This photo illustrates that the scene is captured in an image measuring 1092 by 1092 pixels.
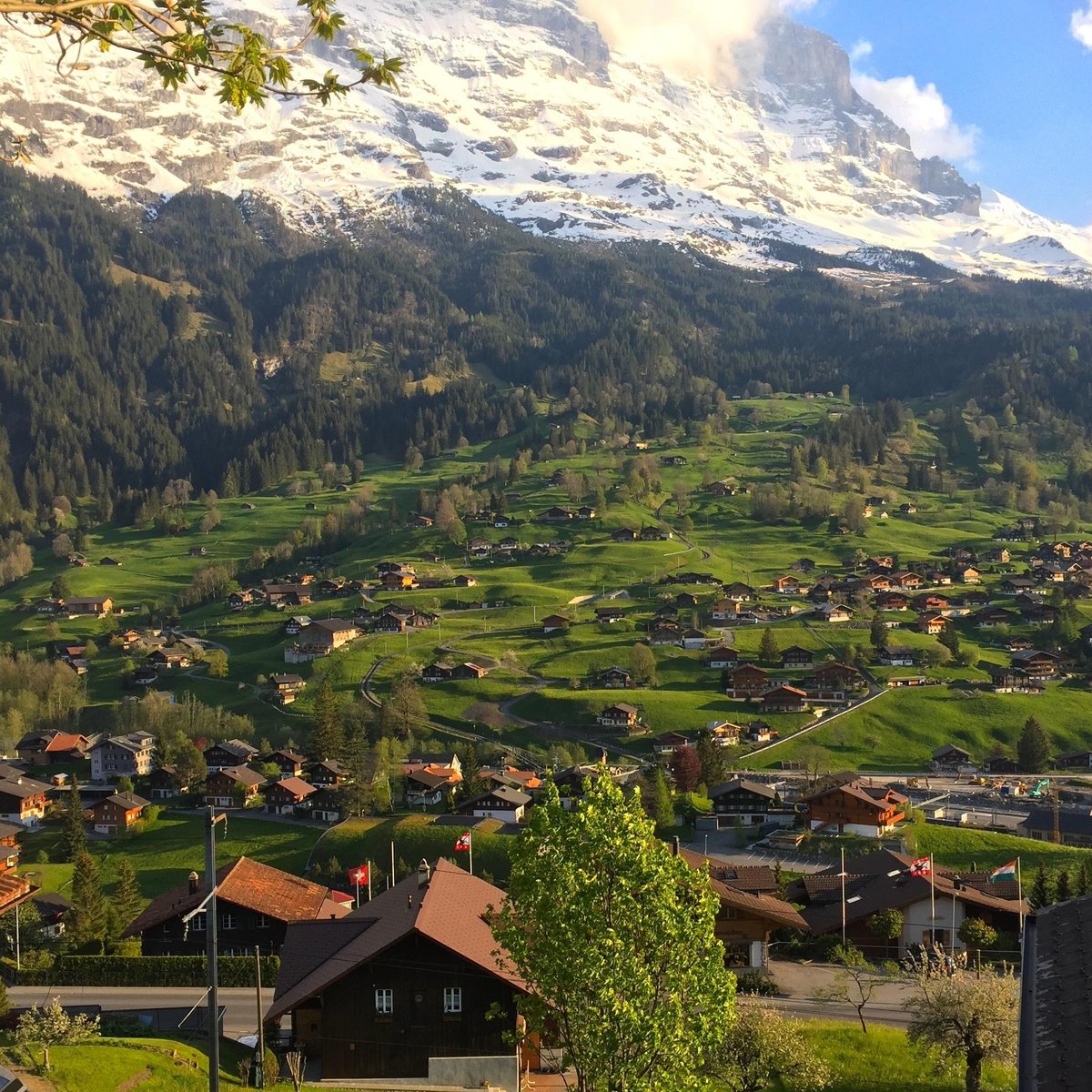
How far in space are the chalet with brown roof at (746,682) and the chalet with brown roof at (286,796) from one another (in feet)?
167

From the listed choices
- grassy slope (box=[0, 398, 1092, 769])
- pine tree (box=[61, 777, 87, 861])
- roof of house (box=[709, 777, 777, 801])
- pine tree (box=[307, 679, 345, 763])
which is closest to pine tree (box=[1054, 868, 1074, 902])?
roof of house (box=[709, 777, 777, 801])

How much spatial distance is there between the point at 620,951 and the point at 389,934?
55.4ft

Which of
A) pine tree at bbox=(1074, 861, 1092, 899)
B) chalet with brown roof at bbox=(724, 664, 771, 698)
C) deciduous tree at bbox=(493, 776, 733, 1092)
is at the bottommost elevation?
pine tree at bbox=(1074, 861, 1092, 899)

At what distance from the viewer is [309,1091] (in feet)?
108

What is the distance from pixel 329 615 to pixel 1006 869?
125m

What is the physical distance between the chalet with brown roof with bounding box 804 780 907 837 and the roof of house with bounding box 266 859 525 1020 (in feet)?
174

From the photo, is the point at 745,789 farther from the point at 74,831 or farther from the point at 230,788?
the point at 74,831

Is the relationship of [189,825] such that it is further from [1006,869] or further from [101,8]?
[101,8]

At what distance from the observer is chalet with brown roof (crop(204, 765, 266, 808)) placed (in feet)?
357

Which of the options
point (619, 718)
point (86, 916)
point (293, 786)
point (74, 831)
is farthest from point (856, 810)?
point (74, 831)

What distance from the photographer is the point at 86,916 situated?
61.4 m

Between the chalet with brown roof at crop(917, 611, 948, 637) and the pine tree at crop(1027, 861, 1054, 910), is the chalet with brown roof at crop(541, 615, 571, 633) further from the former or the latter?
the pine tree at crop(1027, 861, 1054, 910)

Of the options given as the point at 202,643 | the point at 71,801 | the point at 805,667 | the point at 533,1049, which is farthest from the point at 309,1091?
the point at 202,643

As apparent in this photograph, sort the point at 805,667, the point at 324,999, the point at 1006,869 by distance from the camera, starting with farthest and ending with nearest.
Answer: the point at 805,667, the point at 1006,869, the point at 324,999
